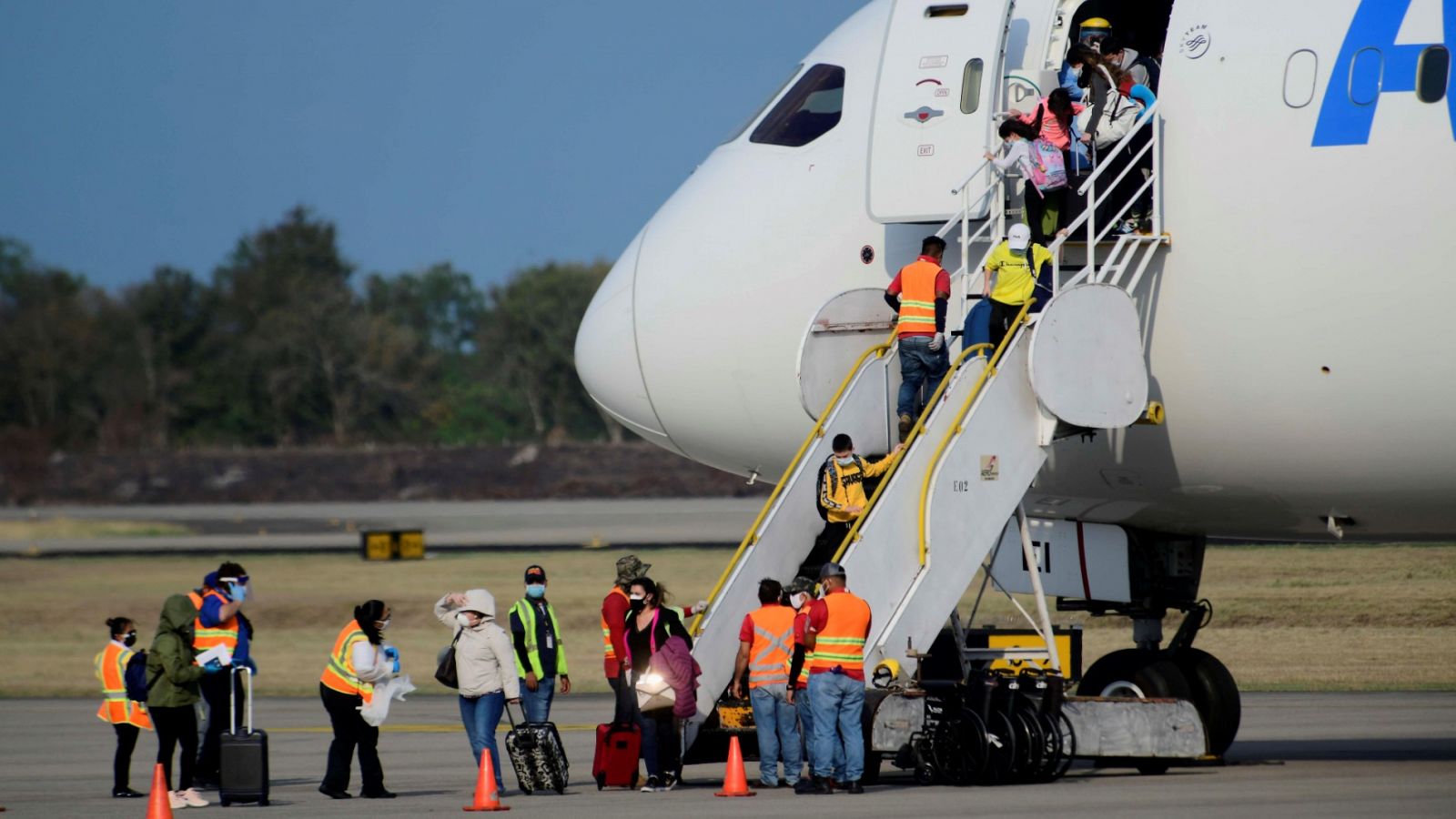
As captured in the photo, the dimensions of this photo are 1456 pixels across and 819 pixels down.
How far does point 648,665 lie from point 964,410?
3.21 metres

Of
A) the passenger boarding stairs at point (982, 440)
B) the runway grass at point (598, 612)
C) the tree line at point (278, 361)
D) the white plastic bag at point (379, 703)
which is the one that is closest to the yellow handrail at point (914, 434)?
the passenger boarding stairs at point (982, 440)

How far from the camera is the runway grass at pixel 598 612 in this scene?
3022cm

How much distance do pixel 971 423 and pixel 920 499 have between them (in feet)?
2.29

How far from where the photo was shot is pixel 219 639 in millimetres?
16203

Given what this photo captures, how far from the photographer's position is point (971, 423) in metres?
14.6

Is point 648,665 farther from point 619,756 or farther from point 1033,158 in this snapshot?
point 1033,158

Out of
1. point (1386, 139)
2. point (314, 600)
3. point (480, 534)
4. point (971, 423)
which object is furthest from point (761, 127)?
point (480, 534)

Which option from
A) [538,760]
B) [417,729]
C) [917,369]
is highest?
[917,369]

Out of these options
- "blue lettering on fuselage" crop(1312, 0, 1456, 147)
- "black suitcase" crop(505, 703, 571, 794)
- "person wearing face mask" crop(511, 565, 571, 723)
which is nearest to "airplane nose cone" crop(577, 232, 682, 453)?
"person wearing face mask" crop(511, 565, 571, 723)

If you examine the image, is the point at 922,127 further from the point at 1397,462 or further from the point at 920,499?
the point at 1397,462

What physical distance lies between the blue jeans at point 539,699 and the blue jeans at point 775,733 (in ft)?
6.30

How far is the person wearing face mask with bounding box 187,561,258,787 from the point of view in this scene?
16.1 metres

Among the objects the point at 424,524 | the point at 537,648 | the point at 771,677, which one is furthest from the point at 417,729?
A: the point at 424,524

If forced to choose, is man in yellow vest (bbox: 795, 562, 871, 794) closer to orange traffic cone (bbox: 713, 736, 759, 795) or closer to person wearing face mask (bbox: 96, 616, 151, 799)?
orange traffic cone (bbox: 713, 736, 759, 795)
